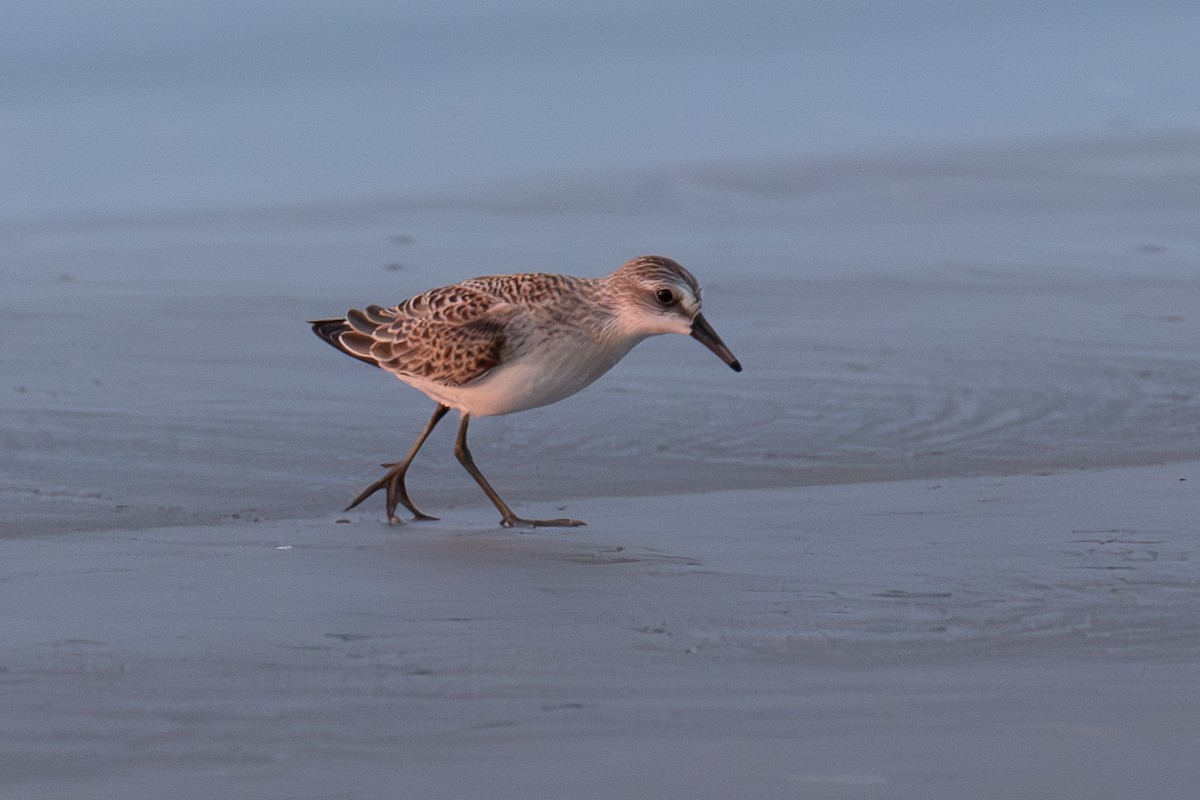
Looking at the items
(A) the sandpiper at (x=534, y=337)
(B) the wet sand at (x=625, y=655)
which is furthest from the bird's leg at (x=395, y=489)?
(B) the wet sand at (x=625, y=655)

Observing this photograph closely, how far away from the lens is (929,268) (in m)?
10.2

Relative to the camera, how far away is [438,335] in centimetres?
623

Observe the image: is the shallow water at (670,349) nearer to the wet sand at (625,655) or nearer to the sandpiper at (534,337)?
the sandpiper at (534,337)

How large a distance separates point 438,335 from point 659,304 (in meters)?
0.71

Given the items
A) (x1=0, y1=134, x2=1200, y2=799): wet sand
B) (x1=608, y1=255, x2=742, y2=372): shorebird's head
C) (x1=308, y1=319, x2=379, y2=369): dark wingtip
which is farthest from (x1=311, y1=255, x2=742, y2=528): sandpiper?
(x1=308, y1=319, x2=379, y2=369): dark wingtip

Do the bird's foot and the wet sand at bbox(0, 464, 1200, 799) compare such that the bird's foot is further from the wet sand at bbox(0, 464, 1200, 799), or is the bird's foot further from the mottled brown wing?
the mottled brown wing

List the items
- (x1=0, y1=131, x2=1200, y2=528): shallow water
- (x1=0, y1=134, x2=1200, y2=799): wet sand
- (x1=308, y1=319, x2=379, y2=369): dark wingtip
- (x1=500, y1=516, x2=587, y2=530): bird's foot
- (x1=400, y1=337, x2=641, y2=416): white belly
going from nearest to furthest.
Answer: (x1=0, y1=134, x2=1200, y2=799): wet sand < (x1=500, y1=516, x2=587, y2=530): bird's foot < (x1=400, y1=337, x2=641, y2=416): white belly < (x1=0, y1=131, x2=1200, y2=528): shallow water < (x1=308, y1=319, x2=379, y2=369): dark wingtip

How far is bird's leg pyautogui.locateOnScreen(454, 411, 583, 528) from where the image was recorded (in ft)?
19.4

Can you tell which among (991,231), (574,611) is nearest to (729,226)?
(991,231)

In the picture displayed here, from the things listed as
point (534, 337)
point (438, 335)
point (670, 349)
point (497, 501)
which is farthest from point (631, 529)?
point (670, 349)

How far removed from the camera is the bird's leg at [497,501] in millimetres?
5899

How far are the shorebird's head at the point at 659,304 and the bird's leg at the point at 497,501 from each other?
59 centimetres

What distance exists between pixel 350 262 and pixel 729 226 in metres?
2.21

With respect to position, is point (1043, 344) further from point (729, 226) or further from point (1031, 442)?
point (729, 226)
